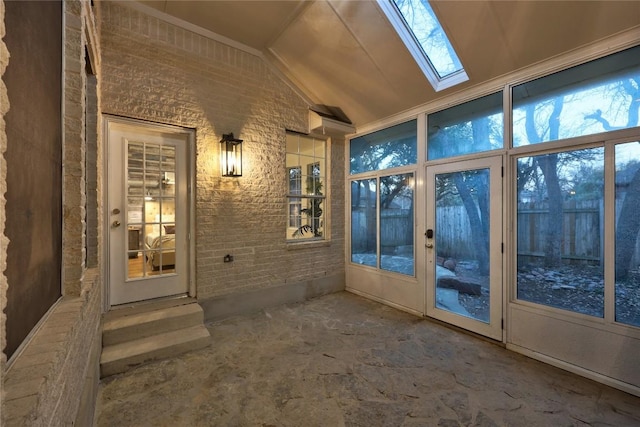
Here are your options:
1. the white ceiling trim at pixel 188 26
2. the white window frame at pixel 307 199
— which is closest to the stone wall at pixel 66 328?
the white ceiling trim at pixel 188 26

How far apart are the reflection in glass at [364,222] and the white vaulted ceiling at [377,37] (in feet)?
3.39

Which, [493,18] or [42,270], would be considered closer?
[42,270]

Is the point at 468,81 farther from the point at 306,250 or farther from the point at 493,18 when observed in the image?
the point at 306,250

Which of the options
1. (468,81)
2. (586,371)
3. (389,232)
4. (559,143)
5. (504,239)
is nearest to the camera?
(586,371)

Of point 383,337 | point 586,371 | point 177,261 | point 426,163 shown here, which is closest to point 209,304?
point 177,261

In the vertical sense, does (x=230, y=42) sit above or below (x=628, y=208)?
above

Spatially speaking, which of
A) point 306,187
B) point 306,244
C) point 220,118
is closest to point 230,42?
point 220,118

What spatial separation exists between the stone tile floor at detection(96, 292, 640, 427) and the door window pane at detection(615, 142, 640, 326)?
67 centimetres

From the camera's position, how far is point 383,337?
10.1 ft

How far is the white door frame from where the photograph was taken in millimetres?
2877

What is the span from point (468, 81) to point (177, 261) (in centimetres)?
392

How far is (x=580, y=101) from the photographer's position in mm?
2430

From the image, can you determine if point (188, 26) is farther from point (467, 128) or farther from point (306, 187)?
point (467, 128)

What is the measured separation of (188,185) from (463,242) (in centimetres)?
334
